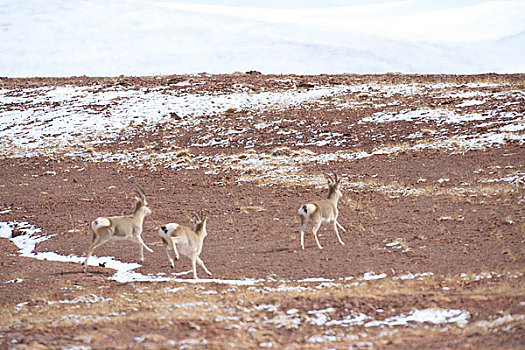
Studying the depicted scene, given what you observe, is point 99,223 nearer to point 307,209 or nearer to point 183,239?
point 183,239

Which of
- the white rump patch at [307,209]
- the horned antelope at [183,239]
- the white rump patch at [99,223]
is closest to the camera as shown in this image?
the horned antelope at [183,239]

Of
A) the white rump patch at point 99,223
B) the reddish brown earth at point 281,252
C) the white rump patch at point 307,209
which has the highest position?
the white rump patch at point 307,209

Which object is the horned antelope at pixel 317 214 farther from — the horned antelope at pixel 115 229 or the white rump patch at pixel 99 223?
the white rump patch at pixel 99 223

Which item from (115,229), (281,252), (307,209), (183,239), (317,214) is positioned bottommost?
(281,252)

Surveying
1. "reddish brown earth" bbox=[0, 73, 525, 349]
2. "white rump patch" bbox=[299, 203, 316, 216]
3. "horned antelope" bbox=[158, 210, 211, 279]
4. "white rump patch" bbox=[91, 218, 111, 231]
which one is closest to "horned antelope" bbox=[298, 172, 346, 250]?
"white rump patch" bbox=[299, 203, 316, 216]

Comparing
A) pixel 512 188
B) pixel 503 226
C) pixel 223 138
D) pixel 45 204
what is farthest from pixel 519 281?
pixel 223 138

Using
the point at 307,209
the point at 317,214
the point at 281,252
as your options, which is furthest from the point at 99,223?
the point at 317,214

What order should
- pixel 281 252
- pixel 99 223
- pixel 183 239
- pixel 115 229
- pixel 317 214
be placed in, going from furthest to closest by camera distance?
1. pixel 281 252
2. pixel 317 214
3. pixel 115 229
4. pixel 99 223
5. pixel 183 239

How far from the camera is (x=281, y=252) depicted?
15.0 meters

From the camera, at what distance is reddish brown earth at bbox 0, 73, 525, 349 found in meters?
8.48

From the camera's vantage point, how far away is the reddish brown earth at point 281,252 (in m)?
8.48

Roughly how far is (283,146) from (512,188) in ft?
47.8

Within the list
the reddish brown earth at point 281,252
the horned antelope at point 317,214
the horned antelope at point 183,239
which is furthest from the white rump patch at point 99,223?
the horned antelope at point 317,214

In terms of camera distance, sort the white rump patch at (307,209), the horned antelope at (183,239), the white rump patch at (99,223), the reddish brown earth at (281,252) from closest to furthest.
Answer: the reddish brown earth at (281,252)
the horned antelope at (183,239)
the white rump patch at (99,223)
the white rump patch at (307,209)
